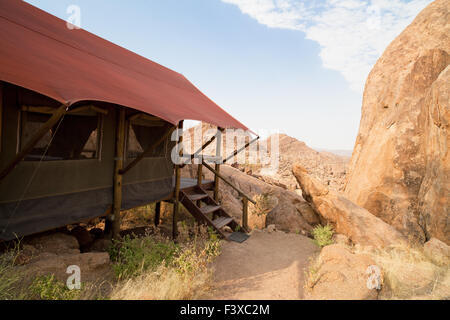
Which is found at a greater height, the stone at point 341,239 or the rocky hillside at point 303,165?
the rocky hillside at point 303,165

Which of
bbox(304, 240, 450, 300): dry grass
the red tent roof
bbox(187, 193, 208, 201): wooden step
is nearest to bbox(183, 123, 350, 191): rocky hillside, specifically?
bbox(187, 193, 208, 201): wooden step

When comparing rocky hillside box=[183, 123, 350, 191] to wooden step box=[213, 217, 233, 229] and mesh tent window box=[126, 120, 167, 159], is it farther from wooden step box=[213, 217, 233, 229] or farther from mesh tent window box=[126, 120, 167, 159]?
mesh tent window box=[126, 120, 167, 159]

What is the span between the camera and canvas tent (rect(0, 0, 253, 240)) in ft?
11.9

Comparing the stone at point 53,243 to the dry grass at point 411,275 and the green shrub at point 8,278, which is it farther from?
the dry grass at point 411,275

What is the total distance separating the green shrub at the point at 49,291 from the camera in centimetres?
350

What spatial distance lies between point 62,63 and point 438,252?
9025 mm

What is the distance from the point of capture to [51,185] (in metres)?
4.61

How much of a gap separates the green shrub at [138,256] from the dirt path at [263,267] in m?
1.09

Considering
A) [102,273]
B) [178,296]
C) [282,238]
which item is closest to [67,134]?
[102,273]

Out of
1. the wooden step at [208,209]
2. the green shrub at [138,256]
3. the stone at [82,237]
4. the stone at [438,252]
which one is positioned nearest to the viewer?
the green shrub at [138,256]

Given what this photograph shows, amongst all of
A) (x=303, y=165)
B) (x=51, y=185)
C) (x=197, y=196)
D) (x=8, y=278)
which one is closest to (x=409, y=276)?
(x=197, y=196)

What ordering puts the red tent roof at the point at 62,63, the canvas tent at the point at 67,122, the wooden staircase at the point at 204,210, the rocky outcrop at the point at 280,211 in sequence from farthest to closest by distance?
1. the rocky outcrop at the point at 280,211
2. the wooden staircase at the point at 204,210
3. the canvas tent at the point at 67,122
4. the red tent roof at the point at 62,63

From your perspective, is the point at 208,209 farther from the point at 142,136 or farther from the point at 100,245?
the point at 100,245

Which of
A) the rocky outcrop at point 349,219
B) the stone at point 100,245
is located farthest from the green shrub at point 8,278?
the rocky outcrop at point 349,219
